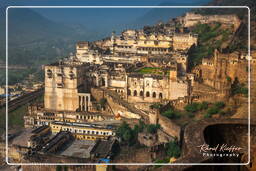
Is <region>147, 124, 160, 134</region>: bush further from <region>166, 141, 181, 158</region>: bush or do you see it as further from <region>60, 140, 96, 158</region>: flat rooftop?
<region>60, 140, 96, 158</region>: flat rooftop

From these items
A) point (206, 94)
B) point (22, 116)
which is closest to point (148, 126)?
point (206, 94)

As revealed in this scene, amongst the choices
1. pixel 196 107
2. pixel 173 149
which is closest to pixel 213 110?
pixel 196 107

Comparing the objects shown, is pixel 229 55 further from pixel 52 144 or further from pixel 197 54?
pixel 52 144

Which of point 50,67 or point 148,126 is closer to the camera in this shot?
point 148,126

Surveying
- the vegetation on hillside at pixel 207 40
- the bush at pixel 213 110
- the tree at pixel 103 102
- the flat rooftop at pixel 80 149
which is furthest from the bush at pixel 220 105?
the tree at pixel 103 102

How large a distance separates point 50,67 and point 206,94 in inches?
287

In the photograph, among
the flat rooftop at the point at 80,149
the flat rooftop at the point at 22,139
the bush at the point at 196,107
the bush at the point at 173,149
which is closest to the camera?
the bush at the point at 173,149

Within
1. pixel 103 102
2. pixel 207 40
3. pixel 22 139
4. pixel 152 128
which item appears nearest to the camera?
pixel 152 128

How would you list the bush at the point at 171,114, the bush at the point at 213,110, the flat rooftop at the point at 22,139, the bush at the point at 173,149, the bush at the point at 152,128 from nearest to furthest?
1. the bush at the point at 173,149
2. the bush at the point at 213,110
3. the bush at the point at 152,128
4. the bush at the point at 171,114
5. the flat rooftop at the point at 22,139

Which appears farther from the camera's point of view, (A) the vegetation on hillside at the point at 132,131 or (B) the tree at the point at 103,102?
(B) the tree at the point at 103,102

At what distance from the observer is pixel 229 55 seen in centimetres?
1281

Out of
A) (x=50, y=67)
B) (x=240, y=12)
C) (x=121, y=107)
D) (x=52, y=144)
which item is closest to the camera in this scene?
(x=52, y=144)

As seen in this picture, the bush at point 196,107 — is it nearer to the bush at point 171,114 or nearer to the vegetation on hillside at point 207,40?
the bush at point 171,114

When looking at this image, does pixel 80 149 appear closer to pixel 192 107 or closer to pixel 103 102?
pixel 103 102
